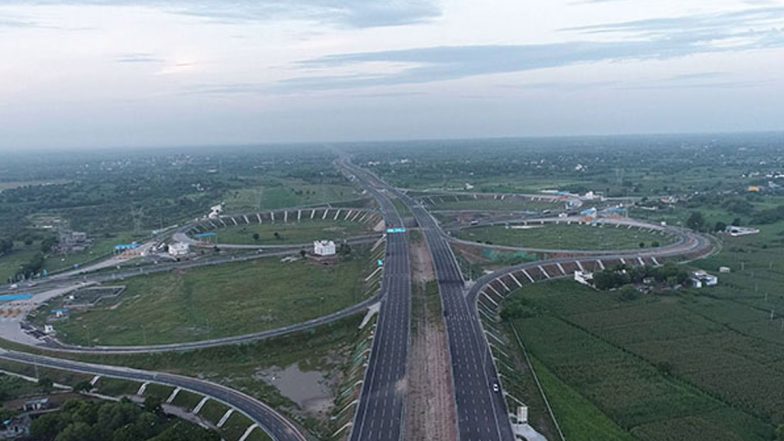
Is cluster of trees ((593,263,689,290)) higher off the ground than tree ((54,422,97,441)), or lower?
higher

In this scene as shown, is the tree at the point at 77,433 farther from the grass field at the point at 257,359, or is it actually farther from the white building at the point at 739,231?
the white building at the point at 739,231

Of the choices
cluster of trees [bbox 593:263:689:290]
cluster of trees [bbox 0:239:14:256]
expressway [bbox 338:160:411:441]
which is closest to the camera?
expressway [bbox 338:160:411:441]

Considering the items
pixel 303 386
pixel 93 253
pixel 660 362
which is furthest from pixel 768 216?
pixel 93 253

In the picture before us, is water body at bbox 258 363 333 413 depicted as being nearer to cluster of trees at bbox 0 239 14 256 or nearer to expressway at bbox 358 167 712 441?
expressway at bbox 358 167 712 441

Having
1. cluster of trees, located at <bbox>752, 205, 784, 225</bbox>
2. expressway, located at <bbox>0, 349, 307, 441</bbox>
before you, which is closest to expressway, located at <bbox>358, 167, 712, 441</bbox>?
expressway, located at <bbox>0, 349, 307, 441</bbox>

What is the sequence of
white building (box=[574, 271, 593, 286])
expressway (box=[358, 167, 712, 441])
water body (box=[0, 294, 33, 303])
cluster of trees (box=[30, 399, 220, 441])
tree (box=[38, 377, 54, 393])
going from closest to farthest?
cluster of trees (box=[30, 399, 220, 441]) → expressway (box=[358, 167, 712, 441]) → tree (box=[38, 377, 54, 393]) → water body (box=[0, 294, 33, 303]) → white building (box=[574, 271, 593, 286])

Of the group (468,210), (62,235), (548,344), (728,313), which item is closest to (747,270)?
(728,313)

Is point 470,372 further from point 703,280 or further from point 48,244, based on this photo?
point 48,244
